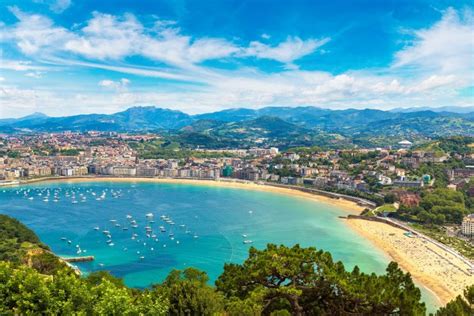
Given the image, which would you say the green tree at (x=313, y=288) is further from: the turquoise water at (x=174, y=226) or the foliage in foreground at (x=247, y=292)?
the turquoise water at (x=174, y=226)

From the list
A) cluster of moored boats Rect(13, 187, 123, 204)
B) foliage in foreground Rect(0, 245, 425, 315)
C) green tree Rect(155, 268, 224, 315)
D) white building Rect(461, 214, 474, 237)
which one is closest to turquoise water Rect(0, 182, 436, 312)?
cluster of moored boats Rect(13, 187, 123, 204)

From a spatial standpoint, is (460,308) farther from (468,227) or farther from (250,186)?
(250,186)

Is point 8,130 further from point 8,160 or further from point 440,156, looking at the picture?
point 440,156

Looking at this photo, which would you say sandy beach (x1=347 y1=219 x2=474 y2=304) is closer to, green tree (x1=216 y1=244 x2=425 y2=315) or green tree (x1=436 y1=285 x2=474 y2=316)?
green tree (x1=436 y1=285 x2=474 y2=316)

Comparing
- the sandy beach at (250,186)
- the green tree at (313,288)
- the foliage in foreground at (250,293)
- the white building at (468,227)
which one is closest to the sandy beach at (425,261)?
the white building at (468,227)

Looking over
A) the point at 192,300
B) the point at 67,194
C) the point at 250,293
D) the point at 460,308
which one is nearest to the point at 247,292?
the point at 250,293

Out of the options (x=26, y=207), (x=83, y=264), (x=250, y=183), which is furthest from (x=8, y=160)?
(x=83, y=264)
